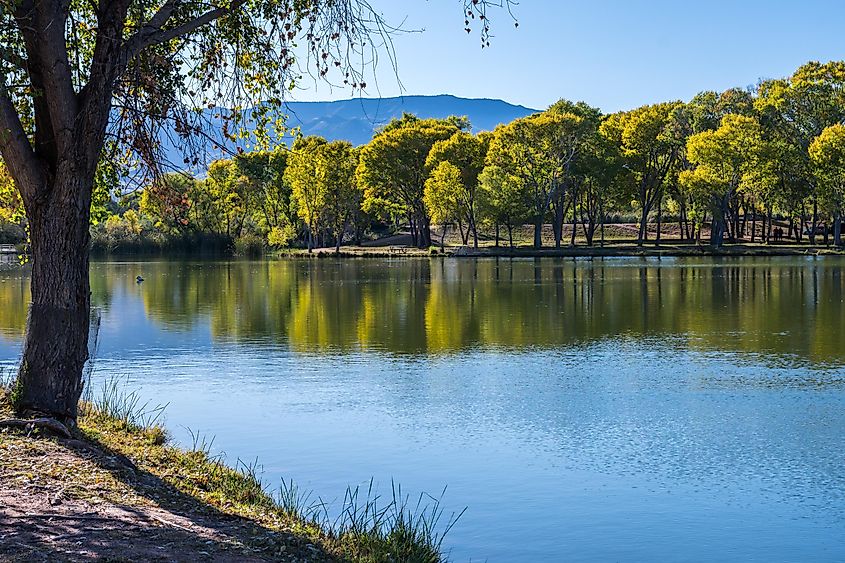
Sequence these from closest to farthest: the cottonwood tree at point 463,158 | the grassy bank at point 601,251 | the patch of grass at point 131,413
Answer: the patch of grass at point 131,413 < the grassy bank at point 601,251 < the cottonwood tree at point 463,158

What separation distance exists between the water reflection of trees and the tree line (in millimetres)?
17118

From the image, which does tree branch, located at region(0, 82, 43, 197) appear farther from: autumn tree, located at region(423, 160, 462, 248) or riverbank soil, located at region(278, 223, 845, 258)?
Result: autumn tree, located at region(423, 160, 462, 248)

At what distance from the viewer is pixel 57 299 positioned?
11.0 meters

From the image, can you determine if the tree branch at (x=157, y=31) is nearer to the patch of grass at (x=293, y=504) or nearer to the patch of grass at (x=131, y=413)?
the patch of grass at (x=293, y=504)

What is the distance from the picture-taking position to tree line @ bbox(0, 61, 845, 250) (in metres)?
81.9

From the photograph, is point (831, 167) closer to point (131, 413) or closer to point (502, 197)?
point (502, 197)

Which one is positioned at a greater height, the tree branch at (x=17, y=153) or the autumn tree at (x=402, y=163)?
the autumn tree at (x=402, y=163)

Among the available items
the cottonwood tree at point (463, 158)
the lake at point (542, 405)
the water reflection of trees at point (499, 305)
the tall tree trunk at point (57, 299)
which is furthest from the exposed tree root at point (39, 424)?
the cottonwood tree at point (463, 158)

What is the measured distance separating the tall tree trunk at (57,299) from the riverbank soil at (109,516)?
2.53ft

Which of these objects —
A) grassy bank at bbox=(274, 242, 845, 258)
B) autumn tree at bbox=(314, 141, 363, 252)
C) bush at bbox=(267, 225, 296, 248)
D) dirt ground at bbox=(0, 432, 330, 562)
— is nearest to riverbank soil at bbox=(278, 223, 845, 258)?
grassy bank at bbox=(274, 242, 845, 258)

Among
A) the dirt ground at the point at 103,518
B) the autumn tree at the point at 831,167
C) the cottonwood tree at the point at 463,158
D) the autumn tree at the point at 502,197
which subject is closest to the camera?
the dirt ground at the point at 103,518

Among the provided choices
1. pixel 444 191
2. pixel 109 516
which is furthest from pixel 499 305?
pixel 444 191

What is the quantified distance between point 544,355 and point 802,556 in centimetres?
1505

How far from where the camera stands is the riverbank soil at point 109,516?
722 centimetres
